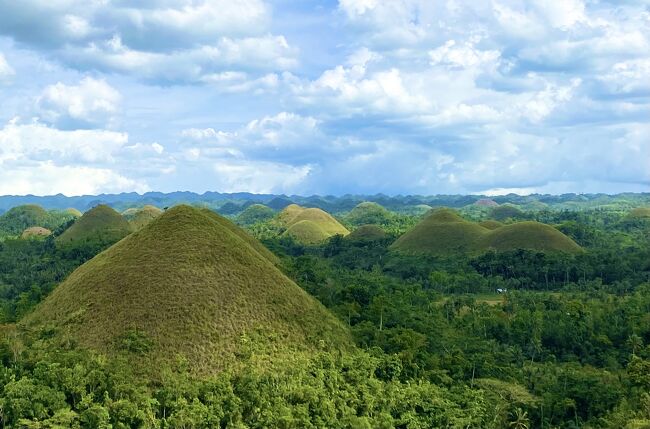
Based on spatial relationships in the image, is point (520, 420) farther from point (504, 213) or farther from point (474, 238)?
point (504, 213)

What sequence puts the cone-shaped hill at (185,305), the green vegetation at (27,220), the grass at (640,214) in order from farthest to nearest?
the green vegetation at (27,220) < the grass at (640,214) < the cone-shaped hill at (185,305)

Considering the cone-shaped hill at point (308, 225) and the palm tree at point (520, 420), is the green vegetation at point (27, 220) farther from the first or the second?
the palm tree at point (520, 420)

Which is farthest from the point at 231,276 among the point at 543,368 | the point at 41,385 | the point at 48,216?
the point at 48,216

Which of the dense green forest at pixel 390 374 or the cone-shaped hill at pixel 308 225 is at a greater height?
the cone-shaped hill at pixel 308 225

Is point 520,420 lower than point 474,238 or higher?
lower

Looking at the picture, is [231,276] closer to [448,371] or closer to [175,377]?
[175,377]

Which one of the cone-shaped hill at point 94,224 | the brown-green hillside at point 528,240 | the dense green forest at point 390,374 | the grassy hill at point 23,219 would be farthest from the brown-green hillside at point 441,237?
the grassy hill at point 23,219

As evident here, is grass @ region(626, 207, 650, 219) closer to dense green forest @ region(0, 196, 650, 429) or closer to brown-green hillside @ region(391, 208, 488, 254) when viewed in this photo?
brown-green hillside @ region(391, 208, 488, 254)

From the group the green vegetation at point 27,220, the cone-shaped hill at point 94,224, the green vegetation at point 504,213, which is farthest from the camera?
the green vegetation at point 504,213

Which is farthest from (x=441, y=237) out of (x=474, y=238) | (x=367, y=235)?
(x=367, y=235)
